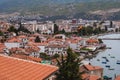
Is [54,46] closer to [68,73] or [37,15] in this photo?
[68,73]

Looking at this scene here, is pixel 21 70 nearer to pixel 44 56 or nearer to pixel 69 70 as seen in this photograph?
pixel 69 70

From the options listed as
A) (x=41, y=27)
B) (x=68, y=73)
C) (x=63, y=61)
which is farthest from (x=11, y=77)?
(x=41, y=27)

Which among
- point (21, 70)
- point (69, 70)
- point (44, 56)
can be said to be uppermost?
point (21, 70)

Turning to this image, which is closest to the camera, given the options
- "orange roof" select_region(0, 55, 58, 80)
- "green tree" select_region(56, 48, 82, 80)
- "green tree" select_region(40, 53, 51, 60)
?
"orange roof" select_region(0, 55, 58, 80)

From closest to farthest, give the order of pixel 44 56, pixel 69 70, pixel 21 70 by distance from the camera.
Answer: pixel 21 70
pixel 69 70
pixel 44 56

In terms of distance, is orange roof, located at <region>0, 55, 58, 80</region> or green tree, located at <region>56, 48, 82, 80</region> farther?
green tree, located at <region>56, 48, 82, 80</region>

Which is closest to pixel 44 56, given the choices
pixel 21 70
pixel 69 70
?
pixel 69 70

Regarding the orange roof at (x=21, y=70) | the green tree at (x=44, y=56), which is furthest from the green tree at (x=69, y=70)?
the green tree at (x=44, y=56)

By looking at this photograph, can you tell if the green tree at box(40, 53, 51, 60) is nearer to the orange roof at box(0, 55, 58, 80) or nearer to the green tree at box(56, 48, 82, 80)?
the green tree at box(56, 48, 82, 80)

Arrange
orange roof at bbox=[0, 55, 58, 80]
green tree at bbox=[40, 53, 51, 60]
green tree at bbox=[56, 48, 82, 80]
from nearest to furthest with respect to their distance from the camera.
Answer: orange roof at bbox=[0, 55, 58, 80] → green tree at bbox=[56, 48, 82, 80] → green tree at bbox=[40, 53, 51, 60]

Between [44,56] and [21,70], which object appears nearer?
[21,70]

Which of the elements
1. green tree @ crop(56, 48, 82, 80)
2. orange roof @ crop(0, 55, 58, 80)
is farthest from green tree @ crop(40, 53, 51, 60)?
orange roof @ crop(0, 55, 58, 80)
